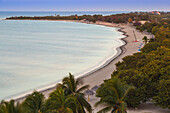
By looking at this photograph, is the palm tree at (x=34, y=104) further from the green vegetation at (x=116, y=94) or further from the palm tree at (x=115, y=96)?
the palm tree at (x=115, y=96)

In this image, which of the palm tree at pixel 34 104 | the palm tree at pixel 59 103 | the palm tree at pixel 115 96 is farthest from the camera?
the palm tree at pixel 115 96

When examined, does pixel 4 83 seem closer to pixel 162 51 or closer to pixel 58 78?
pixel 58 78

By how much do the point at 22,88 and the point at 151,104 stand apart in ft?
54.1

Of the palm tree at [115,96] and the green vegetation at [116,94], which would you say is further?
the palm tree at [115,96]

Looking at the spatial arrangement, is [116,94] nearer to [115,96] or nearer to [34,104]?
[115,96]

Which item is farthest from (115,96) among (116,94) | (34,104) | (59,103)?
(34,104)

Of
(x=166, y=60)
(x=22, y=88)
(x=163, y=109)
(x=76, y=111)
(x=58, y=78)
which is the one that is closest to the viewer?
(x=76, y=111)

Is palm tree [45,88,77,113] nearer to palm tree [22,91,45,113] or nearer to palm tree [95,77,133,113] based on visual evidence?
palm tree [22,91,45,113]

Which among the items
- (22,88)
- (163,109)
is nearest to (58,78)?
(22,88)

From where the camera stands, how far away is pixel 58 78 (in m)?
30.1

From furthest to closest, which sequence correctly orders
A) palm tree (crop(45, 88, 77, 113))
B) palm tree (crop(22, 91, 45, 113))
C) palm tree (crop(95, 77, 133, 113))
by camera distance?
1. palm tree (crop(95, 77, 133, 113))
2. palm tree (crop(22, 91, 45, 113))
3. palm tree (crop(45, 88, 77, 113))

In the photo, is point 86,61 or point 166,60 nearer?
point 166,60

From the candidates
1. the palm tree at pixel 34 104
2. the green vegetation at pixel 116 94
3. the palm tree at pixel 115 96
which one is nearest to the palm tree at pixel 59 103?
the green vegetation at pixel 116 94

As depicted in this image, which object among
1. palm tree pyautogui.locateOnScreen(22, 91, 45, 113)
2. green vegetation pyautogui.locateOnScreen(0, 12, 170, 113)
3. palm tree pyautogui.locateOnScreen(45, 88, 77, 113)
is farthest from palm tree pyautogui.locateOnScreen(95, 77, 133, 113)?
palm tree pyautogui.locateOnScreen(22, 91, 45, 113)
